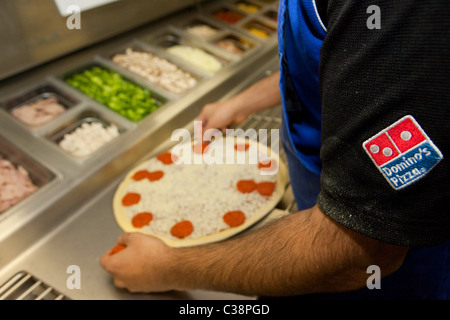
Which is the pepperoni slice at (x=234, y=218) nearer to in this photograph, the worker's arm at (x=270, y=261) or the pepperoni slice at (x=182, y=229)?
the pepperoni slice at (x=182, y=229)

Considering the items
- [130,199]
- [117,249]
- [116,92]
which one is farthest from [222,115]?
[117,249]

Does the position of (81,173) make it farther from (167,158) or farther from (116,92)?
(116,92)

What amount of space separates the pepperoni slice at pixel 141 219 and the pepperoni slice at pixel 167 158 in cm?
32

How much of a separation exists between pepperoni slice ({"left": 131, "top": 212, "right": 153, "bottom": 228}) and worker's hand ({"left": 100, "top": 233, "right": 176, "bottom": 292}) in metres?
0.24

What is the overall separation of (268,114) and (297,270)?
1.34 meters

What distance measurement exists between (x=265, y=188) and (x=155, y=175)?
1.63 feet

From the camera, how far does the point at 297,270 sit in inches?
33.9

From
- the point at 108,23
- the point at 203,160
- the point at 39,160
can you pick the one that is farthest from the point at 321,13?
the point at 108,23

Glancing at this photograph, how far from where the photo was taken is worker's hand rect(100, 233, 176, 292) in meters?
1.15

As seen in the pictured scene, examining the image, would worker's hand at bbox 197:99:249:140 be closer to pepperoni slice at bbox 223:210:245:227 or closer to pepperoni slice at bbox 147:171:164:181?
pepperoni slice at bbox 147:171:164:181

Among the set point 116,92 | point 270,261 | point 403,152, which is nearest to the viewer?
point 403,152

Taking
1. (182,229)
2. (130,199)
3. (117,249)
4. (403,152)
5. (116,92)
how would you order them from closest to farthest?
(403,152) → (117,249) → (182,229) → (130,199) → (116,92)

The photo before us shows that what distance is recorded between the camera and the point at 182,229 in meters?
1.48

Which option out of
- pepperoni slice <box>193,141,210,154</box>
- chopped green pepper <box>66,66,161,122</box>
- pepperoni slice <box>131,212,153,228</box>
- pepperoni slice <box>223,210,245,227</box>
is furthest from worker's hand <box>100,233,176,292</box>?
chopped green pepper <box>66,66,161,122</box>
